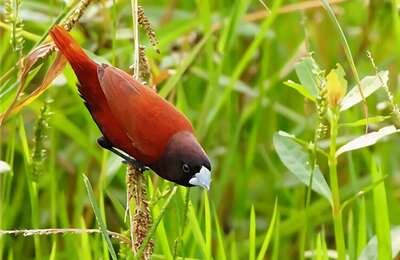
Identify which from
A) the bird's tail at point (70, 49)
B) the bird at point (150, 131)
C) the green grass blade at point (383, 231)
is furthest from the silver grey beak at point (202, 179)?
the green grass blade at point (383, 231)

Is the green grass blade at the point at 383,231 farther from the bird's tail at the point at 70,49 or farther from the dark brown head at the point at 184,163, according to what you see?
the bird's tail at the point at 70,49

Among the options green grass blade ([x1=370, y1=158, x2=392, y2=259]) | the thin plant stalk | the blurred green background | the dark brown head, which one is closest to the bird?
the dark brown head

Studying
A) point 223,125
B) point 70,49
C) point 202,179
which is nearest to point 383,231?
point 202,179

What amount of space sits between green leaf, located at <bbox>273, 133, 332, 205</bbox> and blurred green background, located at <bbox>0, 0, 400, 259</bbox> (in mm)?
238

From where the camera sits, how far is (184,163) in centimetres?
118

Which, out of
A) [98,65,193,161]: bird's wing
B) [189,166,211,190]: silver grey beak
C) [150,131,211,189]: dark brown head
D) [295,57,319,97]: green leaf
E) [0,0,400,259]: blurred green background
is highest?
[0,0,400,259]: blurred green background

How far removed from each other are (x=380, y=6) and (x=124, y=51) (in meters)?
0.73

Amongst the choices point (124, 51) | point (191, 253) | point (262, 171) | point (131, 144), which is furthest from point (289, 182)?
point (131, 144)

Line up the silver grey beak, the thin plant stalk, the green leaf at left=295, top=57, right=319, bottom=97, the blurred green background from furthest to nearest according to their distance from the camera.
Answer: the blurred green background → the green leaf at left=295, top=57, right=319, bottom=97 → the thin plant stalk → the silver grey beak

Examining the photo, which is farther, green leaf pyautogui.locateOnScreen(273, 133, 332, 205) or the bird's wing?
green leaf pyautogui.locateOnScreen(273, 133, 332, 205)

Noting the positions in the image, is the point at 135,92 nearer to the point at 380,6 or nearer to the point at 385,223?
the point at 385,223

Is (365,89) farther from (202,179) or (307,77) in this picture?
(202,179)

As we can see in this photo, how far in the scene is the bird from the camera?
117 cm

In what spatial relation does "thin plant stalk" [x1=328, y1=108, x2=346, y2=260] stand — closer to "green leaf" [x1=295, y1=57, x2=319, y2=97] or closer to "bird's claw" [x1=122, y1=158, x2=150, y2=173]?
"green leaf" [x1=295, y1=57, x2=319, y2=97]
